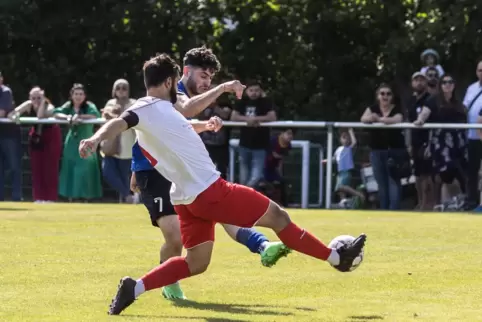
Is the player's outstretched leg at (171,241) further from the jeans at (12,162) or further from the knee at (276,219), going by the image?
the jeans at (12,162)

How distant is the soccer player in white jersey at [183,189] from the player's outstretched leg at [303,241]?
2cm

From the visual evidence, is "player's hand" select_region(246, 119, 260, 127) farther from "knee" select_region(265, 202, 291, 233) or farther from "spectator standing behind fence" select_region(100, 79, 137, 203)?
"knee" select_region(265, 202, 291, 233)

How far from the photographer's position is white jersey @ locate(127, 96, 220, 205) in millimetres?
8344

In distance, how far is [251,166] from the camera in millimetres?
19891

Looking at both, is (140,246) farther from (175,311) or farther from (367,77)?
(367,77)

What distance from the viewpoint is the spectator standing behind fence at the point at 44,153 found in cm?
2066

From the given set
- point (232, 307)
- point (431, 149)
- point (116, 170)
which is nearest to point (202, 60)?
point (232, 307)

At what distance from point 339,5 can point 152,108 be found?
16.2 metres

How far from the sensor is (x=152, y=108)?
8352 mm

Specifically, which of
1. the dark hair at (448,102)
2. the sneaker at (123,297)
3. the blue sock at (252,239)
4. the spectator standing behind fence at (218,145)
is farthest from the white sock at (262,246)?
the spectator standing behind fence at (218,145)

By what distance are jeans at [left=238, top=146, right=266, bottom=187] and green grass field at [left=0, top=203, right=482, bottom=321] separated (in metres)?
4.14

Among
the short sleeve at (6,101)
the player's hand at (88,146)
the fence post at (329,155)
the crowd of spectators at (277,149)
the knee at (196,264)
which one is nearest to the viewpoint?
the player's hand at (88,146)

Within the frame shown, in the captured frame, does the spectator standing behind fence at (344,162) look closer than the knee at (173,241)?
No

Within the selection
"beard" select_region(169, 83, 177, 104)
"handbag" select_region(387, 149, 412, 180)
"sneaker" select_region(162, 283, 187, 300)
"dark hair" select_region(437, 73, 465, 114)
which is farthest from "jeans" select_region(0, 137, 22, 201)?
"beard" select_region(169, 83, 177, 104)
